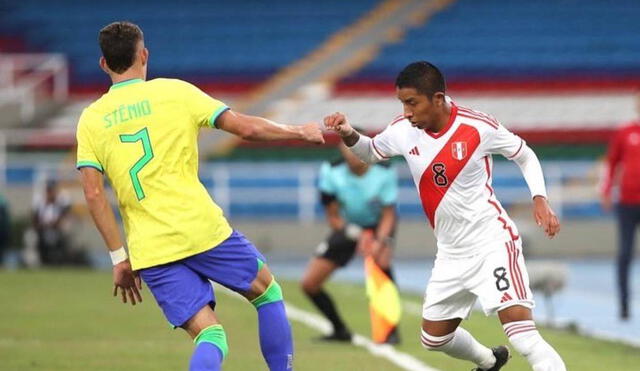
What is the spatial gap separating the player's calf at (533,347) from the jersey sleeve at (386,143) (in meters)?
1.26

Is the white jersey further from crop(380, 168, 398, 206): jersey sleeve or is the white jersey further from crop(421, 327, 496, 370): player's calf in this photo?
crop(380, 168, 398, 206): jersey sleeve

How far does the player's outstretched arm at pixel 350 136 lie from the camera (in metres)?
8.06

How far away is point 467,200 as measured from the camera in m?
8.44

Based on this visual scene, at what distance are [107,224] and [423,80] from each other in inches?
78.4

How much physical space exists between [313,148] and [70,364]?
20.6 m

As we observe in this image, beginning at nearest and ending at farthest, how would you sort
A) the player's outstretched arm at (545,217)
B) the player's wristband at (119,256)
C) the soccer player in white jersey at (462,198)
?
1. the player's wristband at (119,256)
2. the player's outstretched arm at (545,217)
3. the soccer player in white jersey at (462,198)

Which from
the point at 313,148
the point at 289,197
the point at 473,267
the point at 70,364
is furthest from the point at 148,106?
the point at 313,148

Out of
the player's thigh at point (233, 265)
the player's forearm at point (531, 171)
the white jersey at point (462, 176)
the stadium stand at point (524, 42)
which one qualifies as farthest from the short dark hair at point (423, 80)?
the stadium stand at point (524, 42)

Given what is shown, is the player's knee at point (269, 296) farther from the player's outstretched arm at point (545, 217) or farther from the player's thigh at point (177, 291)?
the player's outstretched arm at point (545, 217)

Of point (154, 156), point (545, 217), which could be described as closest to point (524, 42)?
point (545, 217)

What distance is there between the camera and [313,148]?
31.7 metres

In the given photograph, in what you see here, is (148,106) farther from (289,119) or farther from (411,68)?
(289,119)

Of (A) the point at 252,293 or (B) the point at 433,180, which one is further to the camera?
(B) the point at 433,180

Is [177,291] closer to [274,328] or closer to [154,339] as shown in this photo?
[274,328]
